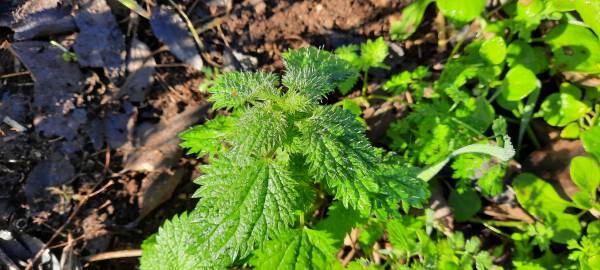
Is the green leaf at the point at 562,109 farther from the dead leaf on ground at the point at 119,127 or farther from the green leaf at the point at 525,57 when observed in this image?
the dead leaf on ground at the point at 119,127

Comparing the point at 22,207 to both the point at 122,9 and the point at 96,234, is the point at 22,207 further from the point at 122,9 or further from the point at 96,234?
the point at 122,9

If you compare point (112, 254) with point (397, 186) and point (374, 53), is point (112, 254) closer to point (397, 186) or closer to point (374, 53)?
point (397, 186)

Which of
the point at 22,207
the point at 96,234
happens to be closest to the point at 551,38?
the point at 96,234

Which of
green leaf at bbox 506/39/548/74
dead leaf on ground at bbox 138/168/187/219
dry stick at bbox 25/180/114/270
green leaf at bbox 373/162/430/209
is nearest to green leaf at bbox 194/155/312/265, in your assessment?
green leaf at bbox 373/162/430/209

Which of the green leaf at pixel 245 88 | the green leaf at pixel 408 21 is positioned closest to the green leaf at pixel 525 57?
the green leaf at pixel 408 21

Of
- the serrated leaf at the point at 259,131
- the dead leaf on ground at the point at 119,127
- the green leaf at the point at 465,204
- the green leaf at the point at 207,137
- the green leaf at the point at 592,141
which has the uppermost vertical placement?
the serrated leaf at the point at 259,131

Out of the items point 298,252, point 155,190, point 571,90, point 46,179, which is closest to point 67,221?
point 46,179
